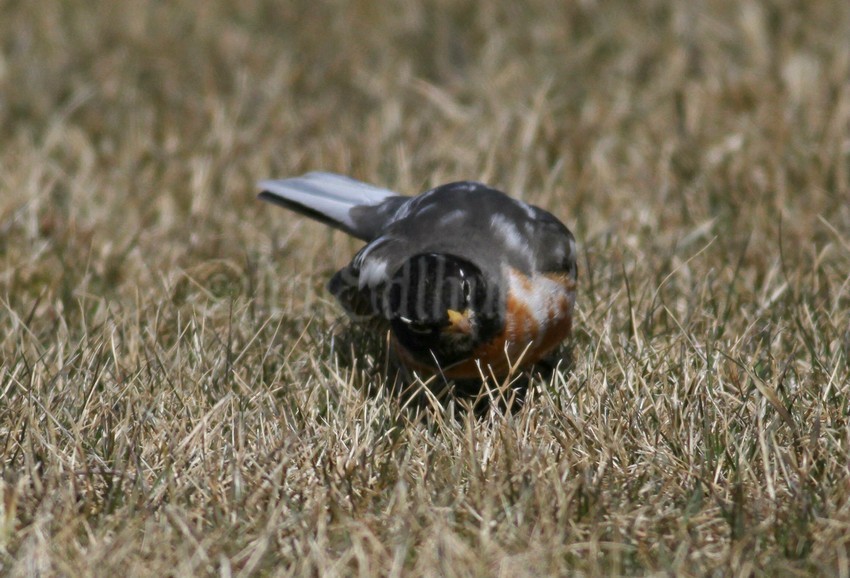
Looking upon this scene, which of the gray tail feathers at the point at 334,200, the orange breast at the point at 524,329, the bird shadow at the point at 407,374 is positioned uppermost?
the gray tail feathers at the point at 334,200

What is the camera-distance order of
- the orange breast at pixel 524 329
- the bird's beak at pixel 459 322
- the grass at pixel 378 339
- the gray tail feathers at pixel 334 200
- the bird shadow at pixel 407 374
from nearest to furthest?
the grass at pixel 378 339 → the bird's beak at pixel 459 322 → the orange breast at pixel 524 329 → the bird shadow at pixel 407 374 → the gray tail feathers at pixel 334 200

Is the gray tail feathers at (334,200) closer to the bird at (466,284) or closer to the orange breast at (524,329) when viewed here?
the bird at (466,284)

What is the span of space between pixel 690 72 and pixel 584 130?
1.05m

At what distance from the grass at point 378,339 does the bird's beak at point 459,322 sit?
0.24 metres

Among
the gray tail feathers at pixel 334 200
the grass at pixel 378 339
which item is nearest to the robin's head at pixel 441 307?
the grass at pixel 378 339

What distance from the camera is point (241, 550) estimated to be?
111 inches

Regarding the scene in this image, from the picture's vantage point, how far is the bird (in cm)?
337

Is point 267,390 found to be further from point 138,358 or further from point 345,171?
point 345,171

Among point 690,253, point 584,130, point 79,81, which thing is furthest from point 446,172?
point 79,81

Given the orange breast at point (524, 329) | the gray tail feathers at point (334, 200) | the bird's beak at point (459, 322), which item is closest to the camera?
the bird's beak at point (459, 322)

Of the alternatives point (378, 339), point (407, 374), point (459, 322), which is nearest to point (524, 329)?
point (459, 322)

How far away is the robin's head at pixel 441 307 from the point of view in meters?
3.33

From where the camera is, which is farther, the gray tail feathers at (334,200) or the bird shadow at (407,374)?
the gray tail feathers at (334,200)

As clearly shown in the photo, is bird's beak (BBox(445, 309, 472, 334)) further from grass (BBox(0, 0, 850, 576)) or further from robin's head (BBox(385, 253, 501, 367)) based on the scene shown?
grass (BBox(0, 0, 850, 576))
